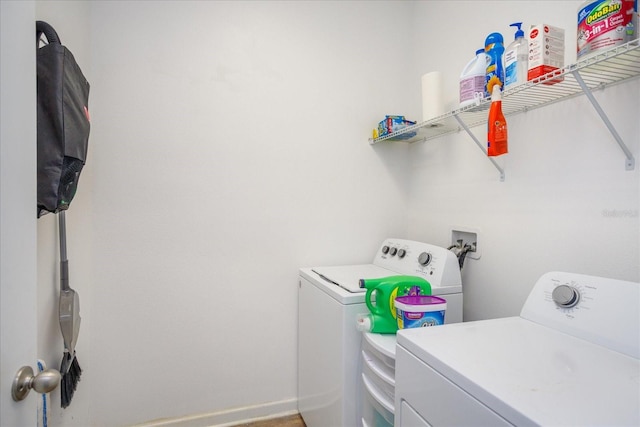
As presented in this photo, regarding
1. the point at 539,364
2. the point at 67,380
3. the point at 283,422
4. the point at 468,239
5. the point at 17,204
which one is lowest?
the point at 283,422

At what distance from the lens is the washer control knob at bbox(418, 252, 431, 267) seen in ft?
5.42

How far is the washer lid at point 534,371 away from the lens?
62cm

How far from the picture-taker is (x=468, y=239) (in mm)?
1728

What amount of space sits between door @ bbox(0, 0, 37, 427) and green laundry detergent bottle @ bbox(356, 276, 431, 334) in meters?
1.04

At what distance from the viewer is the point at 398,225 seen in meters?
2.25

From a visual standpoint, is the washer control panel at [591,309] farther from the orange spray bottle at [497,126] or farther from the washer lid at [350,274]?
the washer lid at [350,274]

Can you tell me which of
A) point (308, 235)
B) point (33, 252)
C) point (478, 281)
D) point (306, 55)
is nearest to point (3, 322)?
point (33, 252)

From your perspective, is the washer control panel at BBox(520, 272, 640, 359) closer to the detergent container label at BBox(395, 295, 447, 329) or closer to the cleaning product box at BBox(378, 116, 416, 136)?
the detergent container label at BBox(395, 295, 447, 329)

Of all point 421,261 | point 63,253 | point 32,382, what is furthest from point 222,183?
point 32,382

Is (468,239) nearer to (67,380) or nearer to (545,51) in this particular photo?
(545,51)

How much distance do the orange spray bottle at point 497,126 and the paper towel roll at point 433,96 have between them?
545 millimetres

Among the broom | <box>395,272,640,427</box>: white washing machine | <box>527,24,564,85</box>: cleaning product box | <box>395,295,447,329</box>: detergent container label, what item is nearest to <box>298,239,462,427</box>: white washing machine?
<box>395,295,447,329</box>: detergent container label

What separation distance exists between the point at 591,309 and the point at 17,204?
4.82 feet

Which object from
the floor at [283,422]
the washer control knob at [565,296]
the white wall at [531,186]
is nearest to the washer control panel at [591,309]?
the washer control knob at [565,296]
